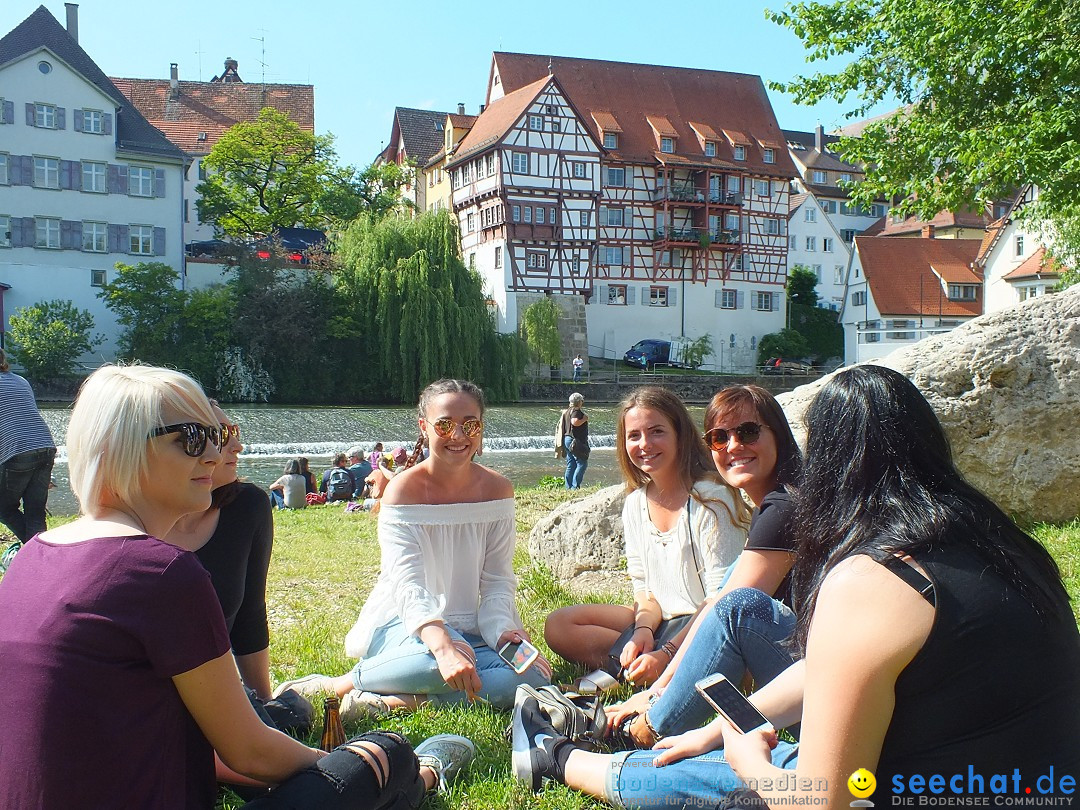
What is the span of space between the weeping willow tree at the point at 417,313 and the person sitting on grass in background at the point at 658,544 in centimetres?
3411

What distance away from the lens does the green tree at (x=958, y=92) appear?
44.1 ft

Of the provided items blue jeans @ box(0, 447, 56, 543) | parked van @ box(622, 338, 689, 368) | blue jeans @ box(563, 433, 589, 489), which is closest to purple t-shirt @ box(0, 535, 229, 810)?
blue jeans @ box(0, 447, 56, 543)

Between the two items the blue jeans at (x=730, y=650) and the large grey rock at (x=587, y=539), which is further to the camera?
the large grey rock at (x=587, y=539)

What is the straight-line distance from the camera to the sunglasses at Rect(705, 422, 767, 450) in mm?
3932

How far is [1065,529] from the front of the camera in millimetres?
7172

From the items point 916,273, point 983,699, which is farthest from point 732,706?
point 916,273

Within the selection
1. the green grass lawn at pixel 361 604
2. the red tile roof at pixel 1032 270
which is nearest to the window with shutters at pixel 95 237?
the green grass lawn at pixel 361 604

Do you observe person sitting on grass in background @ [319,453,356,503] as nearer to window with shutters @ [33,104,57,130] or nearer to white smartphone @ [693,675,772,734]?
white smartphone @ [693,675,772,734]

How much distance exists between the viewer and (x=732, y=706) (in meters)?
2.60

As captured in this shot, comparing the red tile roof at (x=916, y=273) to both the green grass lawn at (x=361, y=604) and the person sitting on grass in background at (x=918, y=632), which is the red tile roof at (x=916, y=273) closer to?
the green grass lawn at (x=361, y=604)

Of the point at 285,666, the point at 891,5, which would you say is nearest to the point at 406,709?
the point at 285,666

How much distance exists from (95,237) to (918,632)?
4777 centimetres

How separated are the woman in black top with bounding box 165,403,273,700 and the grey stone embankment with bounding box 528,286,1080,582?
336 centimetres

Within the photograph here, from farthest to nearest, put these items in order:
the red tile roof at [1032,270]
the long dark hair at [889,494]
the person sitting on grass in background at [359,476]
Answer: the red tile roof at [1032,270], the person sitting on grass in background at [359,476], the long dark hair at [889,494]
